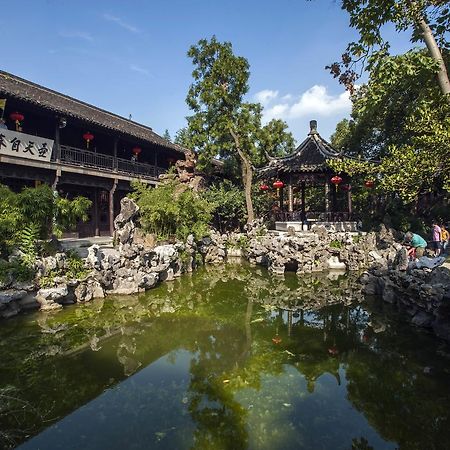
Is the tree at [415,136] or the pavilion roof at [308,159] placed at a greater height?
the pavilion roof at [308,159]

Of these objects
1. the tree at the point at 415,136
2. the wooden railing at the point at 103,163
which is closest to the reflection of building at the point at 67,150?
the wooden railing at the point at 103,163

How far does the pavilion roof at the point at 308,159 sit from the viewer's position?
52.3 ft

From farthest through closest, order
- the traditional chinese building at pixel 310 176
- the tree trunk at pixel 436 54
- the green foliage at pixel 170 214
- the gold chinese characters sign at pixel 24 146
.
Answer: the traditional chinese building at pixel 310 176
the green foliage at pixel 170 214
the gold chinese characters sign at pixel 24 146
the tree trunk at pixel 436 54

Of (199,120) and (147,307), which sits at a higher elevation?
(199,120)

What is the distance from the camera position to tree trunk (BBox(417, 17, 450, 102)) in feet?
15.6

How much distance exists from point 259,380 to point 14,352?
13.9 ft

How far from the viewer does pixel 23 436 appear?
3662 millimetres

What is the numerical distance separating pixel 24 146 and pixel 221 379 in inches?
449

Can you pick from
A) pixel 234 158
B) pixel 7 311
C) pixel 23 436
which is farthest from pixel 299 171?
pixel 23 436

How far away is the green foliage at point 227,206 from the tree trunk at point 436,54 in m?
14.9

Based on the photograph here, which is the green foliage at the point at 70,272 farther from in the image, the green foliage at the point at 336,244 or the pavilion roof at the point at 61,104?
the green foliage at the point at 336,244

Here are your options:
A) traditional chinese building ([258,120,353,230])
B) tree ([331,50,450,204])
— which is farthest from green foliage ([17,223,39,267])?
traditional chinese building ([258,120,353,230])

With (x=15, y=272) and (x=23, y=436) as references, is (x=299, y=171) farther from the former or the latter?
(x=23, y=436)

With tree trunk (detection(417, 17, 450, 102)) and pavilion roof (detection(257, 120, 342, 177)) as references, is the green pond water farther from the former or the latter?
pavilion roof (detection(257, 120, 342, 177))
